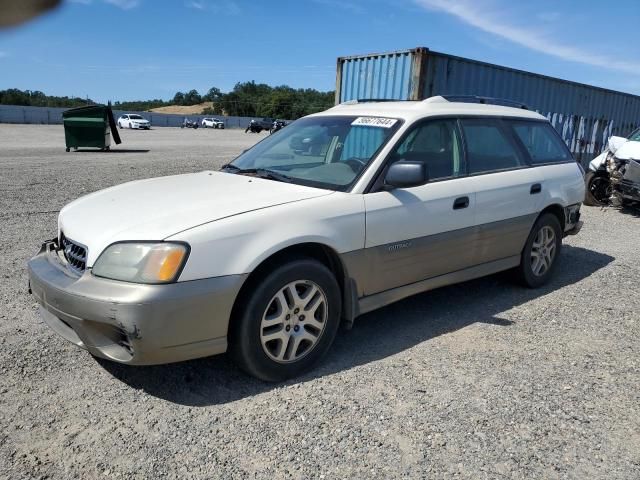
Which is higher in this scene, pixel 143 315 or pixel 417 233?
pixel 417 233

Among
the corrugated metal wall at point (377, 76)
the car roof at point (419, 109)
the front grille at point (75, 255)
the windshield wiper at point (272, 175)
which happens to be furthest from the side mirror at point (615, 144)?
the front grille at point (75, 255)

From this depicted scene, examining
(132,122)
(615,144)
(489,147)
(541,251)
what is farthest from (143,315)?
(132,122)

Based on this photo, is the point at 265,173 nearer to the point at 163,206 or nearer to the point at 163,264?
the point at 163,206

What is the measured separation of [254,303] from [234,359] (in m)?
0.38

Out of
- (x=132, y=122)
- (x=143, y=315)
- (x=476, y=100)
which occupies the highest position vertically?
(x=476, y=100)

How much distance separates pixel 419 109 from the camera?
4211 millimetres

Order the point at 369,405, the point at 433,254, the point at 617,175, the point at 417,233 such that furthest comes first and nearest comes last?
the point at 617,175 < the point at 433,254 < the point at 417,233 < the point at 369,405

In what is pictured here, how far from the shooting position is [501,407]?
310 centimetres

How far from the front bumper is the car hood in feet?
0.84

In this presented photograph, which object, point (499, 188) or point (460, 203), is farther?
point (499, 188)

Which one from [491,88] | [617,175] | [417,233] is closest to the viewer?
[417,233]

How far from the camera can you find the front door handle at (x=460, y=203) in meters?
4.18

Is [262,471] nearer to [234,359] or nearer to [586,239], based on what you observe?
[234,359]

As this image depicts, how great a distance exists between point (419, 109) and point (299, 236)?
1.67m
